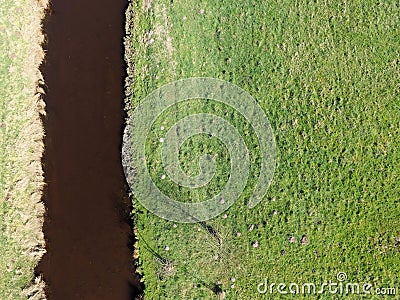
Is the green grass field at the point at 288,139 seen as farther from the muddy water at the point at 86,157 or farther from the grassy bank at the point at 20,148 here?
the grassy bank at the point at 20,148

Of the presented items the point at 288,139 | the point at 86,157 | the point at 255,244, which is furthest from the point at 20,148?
the point at 288,139

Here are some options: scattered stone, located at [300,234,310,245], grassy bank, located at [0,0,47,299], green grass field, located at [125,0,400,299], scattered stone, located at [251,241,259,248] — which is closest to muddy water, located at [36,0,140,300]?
grassy bank, located at [0,0,47,299]

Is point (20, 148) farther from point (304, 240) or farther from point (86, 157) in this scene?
point (304, 240)

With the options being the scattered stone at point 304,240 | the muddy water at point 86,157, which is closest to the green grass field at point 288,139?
the scattered stone at point 304,240

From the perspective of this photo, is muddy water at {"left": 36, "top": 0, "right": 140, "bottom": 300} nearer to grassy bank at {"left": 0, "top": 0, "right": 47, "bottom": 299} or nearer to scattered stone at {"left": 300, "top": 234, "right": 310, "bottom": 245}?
grassy bank at {"left": 0, "top": 0, "right": 47, "bottom": 299}

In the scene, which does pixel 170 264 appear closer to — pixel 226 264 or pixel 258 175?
pixel 226 264

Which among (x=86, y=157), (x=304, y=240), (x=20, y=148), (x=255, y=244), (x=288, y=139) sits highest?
(x=288, y=139)

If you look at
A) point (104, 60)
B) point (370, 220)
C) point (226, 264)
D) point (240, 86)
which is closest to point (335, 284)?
point (370, 220)
